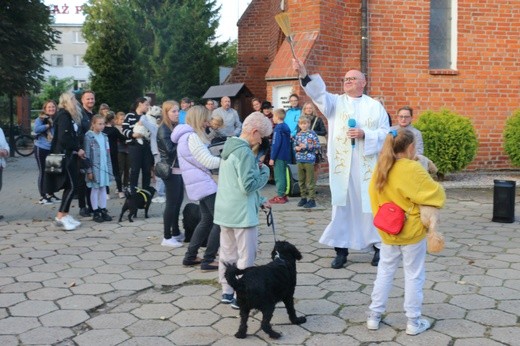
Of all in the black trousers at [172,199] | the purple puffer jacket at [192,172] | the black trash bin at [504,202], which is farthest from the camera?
the black trash bin at [504,202]

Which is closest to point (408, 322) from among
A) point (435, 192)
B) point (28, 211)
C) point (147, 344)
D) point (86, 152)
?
point (435, 192)

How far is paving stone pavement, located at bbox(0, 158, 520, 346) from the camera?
490cm

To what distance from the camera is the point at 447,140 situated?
13.2 m

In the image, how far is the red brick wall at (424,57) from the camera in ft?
45.1

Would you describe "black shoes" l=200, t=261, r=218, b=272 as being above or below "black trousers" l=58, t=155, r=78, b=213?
below

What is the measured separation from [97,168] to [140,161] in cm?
110

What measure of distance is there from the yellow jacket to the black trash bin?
520cm

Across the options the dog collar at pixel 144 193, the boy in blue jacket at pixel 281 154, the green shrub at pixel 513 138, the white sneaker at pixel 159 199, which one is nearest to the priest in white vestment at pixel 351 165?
the dog collar at pixel 144 193

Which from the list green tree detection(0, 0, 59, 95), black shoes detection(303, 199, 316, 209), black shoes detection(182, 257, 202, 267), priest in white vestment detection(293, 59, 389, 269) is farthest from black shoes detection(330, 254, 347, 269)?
green tree detection(0, 0, 59, 95)

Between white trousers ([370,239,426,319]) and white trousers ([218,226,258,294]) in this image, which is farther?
white trousers ([218,226,258,294])

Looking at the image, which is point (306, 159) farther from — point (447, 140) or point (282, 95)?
point (447, 140)

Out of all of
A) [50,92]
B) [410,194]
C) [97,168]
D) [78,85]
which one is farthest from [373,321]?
[50,92]

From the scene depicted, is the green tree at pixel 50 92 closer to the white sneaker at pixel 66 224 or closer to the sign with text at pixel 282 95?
the sign with text at pixel 282 95

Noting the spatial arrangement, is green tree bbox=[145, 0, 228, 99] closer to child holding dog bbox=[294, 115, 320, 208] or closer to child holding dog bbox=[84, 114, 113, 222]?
child holding dog bbox=[294, 115, 320, 208]
